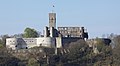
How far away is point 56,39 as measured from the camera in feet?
298

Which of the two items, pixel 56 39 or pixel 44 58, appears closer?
pixel 44 58

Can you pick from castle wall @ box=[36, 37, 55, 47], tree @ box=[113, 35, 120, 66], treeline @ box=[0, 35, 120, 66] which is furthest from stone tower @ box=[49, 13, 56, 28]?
tree @ box=[113, 35, 120, 66]

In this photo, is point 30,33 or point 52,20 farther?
point 30,33

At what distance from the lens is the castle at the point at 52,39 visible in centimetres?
9106

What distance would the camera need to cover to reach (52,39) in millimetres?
91125

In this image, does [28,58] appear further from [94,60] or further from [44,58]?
[94,60]

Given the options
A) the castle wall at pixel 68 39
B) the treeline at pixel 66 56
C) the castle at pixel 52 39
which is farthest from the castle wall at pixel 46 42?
the treeline at pixel 66 56

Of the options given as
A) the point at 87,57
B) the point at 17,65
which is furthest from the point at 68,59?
the point at 17,65

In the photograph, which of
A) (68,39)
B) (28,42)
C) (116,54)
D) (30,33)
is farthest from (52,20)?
(116,54)

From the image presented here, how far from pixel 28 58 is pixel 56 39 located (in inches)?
335

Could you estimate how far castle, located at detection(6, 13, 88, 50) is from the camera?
299 feet

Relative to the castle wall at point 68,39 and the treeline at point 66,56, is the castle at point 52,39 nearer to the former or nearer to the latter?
the castle wall at point 68,39

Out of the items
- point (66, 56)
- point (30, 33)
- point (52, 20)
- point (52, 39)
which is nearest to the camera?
point (66, 56)

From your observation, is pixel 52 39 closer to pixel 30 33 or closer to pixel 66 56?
pixel 66 56
